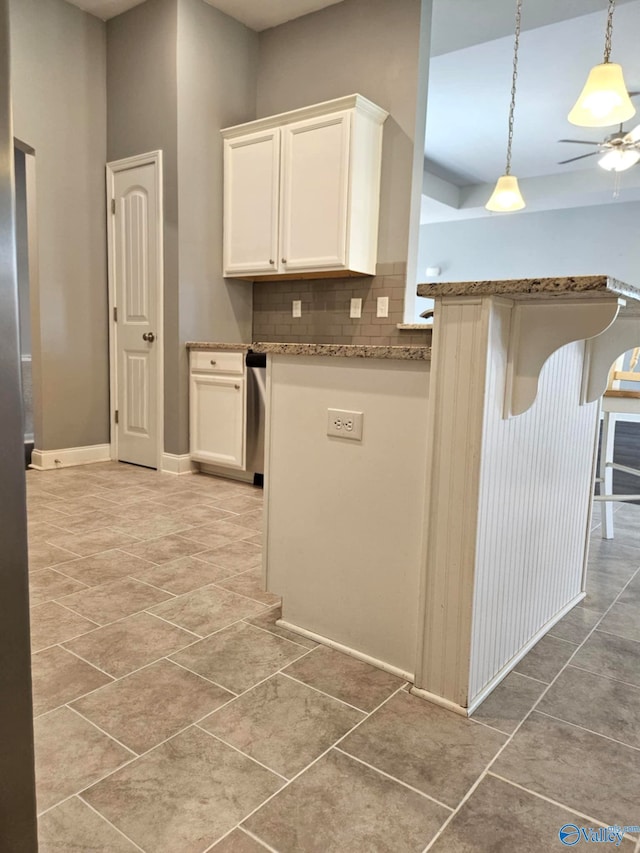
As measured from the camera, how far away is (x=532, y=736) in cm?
137

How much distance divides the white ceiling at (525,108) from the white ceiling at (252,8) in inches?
34.0

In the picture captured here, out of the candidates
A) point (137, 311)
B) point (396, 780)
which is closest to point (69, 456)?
point (137, 311)

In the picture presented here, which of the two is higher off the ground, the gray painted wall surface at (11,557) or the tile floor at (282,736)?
the gray painted wall surface at (11,557)

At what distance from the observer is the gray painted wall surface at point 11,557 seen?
2.22ft

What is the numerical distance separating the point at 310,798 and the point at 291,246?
10.6 ft

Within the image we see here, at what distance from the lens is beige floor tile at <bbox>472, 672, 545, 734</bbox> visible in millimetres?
1430

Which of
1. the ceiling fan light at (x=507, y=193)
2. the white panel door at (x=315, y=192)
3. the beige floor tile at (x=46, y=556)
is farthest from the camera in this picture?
the ceiling fan light at (x=507, y=193)

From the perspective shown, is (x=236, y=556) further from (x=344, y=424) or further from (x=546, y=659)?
(x=546, y=659)

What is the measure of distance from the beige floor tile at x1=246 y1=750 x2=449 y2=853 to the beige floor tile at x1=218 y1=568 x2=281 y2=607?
0.86 metres

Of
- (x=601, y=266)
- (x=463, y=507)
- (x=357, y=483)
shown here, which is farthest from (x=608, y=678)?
(x=601, y=266)

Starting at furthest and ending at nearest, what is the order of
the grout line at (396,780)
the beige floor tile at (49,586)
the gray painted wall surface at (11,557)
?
the beige floor tile at (49,586) < the grout line at (396,780) < the gray painted wall surface at (11,557)

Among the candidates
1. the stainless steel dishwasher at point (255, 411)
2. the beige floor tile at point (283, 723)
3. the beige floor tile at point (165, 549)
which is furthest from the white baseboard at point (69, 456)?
the beige floor tile at point (283, 723)

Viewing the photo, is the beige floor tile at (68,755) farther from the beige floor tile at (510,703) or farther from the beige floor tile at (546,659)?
the beige floor tile at (546,659)

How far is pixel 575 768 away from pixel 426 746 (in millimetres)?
312
